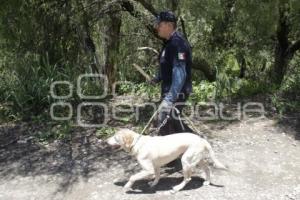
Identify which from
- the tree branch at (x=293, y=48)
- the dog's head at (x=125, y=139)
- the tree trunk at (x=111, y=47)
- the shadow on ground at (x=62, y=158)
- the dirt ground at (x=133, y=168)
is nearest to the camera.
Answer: the dog's head at (x=125, y=139)

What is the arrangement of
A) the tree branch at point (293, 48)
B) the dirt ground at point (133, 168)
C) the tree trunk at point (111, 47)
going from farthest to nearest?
the tree branch at point (293, 48)
the tree trunk at point (111, 47)
the dirt ground at point (133, 168)

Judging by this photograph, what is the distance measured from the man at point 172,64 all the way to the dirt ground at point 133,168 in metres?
0.90

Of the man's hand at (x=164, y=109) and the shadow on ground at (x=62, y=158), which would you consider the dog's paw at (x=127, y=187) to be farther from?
the man's hand at (x=164, y=109)

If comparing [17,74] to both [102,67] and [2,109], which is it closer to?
[2,109]

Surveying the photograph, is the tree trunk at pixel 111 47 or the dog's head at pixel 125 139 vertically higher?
the tree trunk at pixel 111 47

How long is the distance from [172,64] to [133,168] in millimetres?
1452

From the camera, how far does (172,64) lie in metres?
5.40

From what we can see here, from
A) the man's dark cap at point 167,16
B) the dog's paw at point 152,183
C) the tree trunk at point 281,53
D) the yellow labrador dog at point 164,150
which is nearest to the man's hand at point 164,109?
the yellow labrador dog at point 164,150

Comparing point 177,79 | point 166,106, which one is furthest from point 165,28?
point 166,106

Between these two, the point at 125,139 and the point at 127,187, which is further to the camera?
the point at 127,187

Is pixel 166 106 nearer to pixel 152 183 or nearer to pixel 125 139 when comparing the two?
pixel 125 139

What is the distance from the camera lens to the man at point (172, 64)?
526 centimetres

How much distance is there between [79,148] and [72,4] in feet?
8.40

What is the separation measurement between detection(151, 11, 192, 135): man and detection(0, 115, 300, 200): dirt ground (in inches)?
35.4
